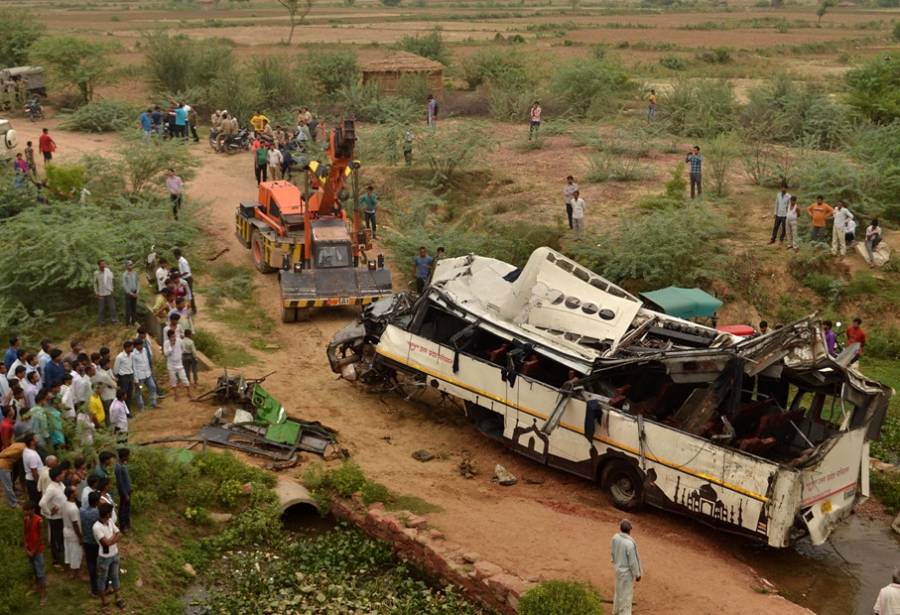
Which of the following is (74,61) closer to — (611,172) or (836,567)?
(611,172)

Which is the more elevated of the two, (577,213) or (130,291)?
(577,213)

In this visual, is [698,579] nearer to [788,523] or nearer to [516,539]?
[788,523]

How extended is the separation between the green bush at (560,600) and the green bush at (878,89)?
23.2 meters

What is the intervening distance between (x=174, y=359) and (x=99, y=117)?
77.0 feet

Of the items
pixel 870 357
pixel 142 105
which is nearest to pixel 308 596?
pixel 870 357

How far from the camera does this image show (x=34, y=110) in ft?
128

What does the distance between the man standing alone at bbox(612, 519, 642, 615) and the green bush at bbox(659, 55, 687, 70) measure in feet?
147

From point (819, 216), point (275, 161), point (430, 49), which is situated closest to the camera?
point (819, 216)

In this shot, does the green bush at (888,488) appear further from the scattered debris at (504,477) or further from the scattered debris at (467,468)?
the scattered debris at (467,468)

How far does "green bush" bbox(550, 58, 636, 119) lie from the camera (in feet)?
124

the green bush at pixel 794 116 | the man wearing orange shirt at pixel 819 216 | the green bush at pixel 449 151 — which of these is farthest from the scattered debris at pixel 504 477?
the green bush at pixel 794 116

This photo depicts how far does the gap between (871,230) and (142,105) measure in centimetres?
2751

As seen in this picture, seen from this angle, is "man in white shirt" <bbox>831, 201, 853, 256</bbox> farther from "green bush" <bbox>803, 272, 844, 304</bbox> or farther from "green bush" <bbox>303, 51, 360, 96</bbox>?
"green bush" <bbox>303, 51, 360, 96</bbox>

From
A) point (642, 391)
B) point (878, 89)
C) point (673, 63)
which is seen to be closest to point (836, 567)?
point (642, 391)
